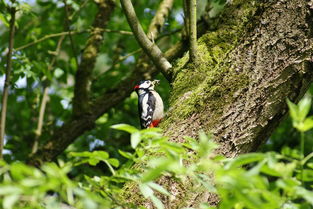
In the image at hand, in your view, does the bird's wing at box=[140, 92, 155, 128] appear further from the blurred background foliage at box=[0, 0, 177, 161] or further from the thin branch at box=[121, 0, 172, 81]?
the thin branch at box=[121, 0, 172, 81]

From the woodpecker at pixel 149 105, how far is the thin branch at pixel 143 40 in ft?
5.86

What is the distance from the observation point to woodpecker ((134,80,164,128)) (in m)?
5.03

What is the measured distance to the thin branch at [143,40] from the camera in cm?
309

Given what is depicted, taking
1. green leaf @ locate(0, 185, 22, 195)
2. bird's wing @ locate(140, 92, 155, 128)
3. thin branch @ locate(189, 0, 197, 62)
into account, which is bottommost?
→ bird's wing @ locate(140, 92, 155, 128)

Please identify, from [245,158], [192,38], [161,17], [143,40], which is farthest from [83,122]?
[245,158]

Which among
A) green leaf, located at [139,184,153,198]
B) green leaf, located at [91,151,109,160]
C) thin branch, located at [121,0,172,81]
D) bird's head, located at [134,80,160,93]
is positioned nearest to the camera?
green leaf, located at [139,184,153,198]

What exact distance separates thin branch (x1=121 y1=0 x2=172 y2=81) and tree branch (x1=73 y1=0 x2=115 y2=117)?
1.83 metres

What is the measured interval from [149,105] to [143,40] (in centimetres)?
211

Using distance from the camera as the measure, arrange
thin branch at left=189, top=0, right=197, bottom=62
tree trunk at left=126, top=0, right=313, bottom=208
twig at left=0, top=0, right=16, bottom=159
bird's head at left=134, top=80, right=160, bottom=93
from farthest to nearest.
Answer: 1. bird's head at left=134, top=80, right=160, bottom=93
2. twig at left=0, top=0, right=16, bottom=159
3. thin branch at left=189, top=0, right=197, bottom=62
4. tree trunk at left=126, top=0, right=313, bottom=208

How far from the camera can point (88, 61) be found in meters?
5.07

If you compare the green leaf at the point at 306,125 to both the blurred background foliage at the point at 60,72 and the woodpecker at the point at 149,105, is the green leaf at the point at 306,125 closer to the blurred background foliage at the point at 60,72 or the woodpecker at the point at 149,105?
the blurred background foliage at the point at 60,72

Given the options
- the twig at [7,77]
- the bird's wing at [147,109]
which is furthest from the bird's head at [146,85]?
the twig at [7,77]

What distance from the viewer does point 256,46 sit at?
244 centimetres

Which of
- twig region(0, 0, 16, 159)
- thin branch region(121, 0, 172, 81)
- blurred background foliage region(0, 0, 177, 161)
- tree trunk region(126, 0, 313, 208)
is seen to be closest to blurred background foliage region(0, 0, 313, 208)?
blurred background foliage region(0, 0, 177, 161)
